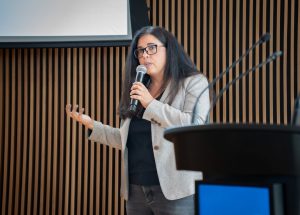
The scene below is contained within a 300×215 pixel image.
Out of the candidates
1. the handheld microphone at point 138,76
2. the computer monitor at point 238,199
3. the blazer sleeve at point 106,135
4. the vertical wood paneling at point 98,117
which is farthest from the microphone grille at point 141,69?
the vertical wood paneling at point 98,117

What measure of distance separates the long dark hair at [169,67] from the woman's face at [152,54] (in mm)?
23

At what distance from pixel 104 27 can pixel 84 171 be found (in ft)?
4.05

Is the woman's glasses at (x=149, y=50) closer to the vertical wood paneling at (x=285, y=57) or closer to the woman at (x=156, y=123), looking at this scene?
the woman at (x=156, y=123)

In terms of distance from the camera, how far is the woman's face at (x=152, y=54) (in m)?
2.85

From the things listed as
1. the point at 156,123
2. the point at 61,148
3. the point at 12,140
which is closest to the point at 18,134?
the point at 12,140

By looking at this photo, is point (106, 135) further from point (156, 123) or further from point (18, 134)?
point (18, 134)

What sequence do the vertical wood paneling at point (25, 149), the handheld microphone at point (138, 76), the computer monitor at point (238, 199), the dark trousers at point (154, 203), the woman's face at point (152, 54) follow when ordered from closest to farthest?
1. the computer monitor at point (238, 199)
2. the dark trousers at point (154, 203)
3. the handheld microphone at point (138, 76)
4. the woman's face at point (152, 54)
5. the vertical wood paneling at point (25, 149)

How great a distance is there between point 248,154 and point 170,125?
3.73 ft

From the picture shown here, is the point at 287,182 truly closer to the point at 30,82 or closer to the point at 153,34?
the point at 153,34

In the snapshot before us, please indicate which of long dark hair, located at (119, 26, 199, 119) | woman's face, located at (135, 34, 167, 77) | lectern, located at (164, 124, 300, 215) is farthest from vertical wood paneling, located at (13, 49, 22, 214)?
lectern, located at (164, 124, 300, 215)

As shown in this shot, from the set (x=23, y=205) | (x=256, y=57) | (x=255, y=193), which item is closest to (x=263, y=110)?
(x=256, y=57)

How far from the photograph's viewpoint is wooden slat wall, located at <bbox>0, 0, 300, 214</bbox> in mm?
4523

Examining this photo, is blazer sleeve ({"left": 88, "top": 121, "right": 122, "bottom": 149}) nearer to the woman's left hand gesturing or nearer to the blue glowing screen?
the woman's left hand gesturing

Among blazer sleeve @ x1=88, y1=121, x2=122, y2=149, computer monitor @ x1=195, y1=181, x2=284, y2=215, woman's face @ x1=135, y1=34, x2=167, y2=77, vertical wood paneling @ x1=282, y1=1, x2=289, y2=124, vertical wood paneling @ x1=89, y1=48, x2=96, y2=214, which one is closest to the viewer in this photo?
computer monitor @ x1=195, y1=181, x2=284, y2=215
